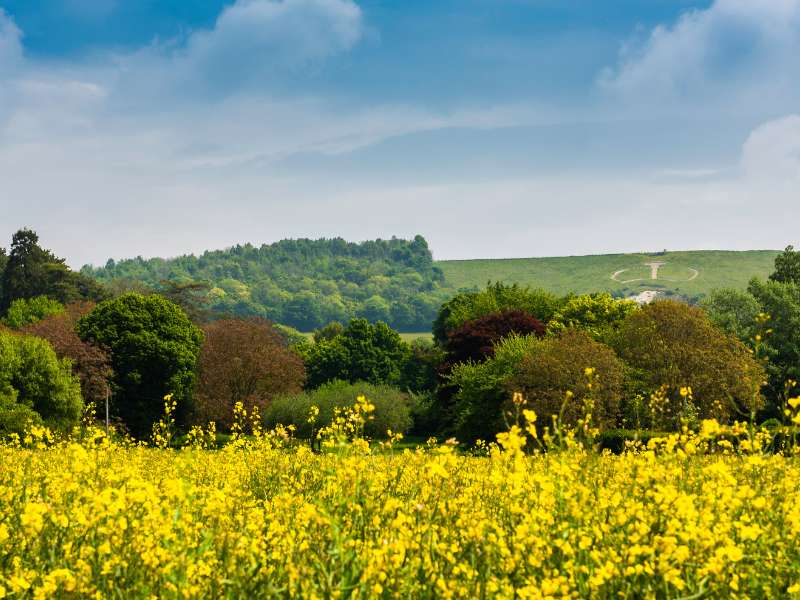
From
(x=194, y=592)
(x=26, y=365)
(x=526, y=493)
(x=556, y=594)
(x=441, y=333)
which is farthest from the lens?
(x=441, y=333)

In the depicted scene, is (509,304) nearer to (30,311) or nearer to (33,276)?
(30,311)

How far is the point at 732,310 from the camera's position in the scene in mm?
67625

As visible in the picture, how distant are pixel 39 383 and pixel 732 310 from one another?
52025 millimetres

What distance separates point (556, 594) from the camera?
20.0 feet

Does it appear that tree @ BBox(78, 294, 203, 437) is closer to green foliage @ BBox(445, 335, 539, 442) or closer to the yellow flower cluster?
green foliage @ BBox(445, 335, 539, 442)

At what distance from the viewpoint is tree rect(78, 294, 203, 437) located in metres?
63.9

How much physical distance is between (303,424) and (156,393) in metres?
17.8

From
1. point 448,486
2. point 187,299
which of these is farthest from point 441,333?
point 448,486

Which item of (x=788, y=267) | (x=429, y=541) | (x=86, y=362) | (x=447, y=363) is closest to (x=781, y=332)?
(x=788, y=267)

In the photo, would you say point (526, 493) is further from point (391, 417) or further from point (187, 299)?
point (187, 299)

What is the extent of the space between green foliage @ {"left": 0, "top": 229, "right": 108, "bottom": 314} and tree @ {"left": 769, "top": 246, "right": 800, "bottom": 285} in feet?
241

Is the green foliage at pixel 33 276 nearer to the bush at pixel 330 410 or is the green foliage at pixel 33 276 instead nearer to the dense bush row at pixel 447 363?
the dense bush row at pixel 447 363

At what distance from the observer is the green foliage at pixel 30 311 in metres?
83.4

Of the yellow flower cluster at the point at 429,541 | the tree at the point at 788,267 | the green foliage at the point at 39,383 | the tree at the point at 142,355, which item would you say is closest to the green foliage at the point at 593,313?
the tree at the point at 788,267
